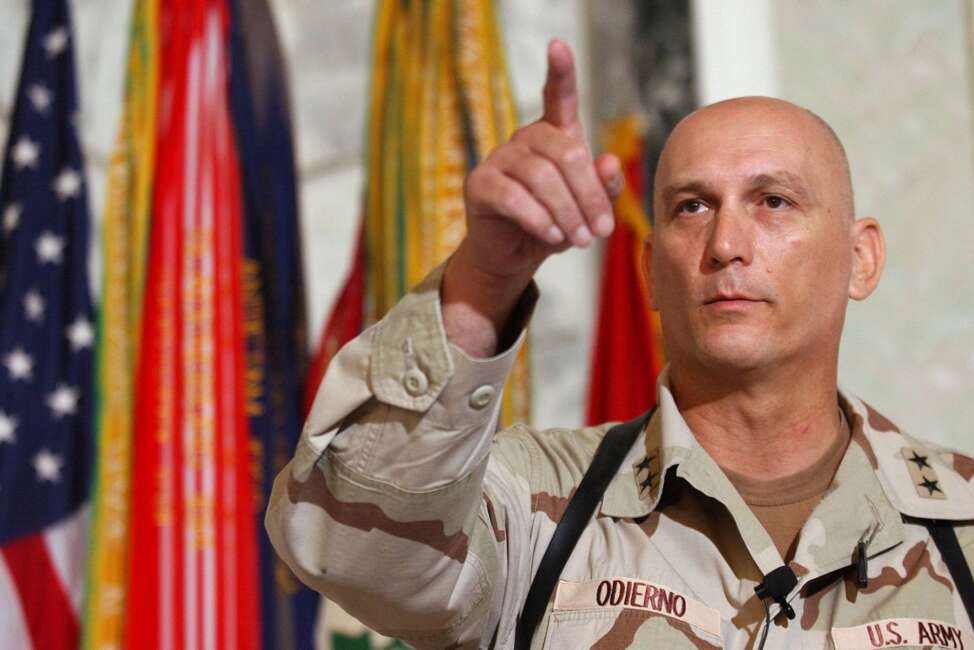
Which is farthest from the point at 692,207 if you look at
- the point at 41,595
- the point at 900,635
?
the point at 41,595

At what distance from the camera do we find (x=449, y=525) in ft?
3.10

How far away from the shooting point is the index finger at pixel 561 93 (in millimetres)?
803

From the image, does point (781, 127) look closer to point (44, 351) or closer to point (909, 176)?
point (909, 176)

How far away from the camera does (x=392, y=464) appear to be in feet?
2.97

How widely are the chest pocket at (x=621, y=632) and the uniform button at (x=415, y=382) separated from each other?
1.16 feet

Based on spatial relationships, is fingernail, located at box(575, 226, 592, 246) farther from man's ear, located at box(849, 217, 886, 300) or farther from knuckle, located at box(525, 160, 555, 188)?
man's ear, located at box(849, 217, 886, 300)

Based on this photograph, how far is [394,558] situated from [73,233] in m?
1.76

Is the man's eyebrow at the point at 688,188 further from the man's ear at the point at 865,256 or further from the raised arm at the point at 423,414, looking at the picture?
the raised arm at the point at 423,414

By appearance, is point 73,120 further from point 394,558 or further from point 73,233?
point 394,558

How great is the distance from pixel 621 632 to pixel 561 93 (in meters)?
0.54

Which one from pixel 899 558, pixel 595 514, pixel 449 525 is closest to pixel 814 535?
pixel 899 558

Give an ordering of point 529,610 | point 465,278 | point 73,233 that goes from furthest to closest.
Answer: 1. point 73,233
2. point 529,610
3. point 465,278

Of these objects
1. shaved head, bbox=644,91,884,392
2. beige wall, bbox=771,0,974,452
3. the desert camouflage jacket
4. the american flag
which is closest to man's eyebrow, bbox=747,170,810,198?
shaved head, bbox=644,91,884,392

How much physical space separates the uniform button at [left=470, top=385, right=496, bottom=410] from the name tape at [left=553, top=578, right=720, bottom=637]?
33 cm
